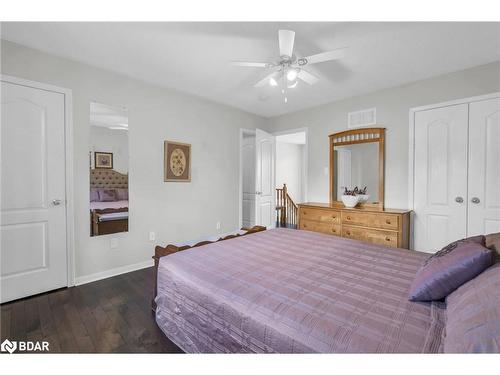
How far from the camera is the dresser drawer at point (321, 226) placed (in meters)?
3.45

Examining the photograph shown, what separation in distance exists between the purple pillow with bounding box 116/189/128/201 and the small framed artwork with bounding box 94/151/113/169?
303 millimetres

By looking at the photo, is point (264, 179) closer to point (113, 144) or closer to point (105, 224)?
point (113, 144)

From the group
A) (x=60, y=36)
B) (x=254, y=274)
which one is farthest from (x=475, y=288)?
(x=60, y=36)

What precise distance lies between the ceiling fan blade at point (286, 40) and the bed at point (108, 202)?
2272 millimetres

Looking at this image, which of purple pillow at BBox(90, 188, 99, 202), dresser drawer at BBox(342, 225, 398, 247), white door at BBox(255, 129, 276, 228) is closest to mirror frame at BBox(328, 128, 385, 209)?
dresser drawer at BBox(342, 225, 398, 247)

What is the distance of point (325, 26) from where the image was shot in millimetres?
1935

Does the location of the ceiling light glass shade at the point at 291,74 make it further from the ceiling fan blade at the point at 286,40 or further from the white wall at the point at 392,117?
the white wall at the point at 392,117

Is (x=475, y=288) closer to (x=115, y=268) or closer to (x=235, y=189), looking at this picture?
(x=115, y=268)

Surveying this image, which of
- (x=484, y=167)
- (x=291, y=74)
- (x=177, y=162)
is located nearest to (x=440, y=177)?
(x=484, y=167)

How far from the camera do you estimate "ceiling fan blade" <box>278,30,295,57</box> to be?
5.66 feet

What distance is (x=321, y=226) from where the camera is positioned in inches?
142

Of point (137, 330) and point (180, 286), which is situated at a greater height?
point (180, 286)
